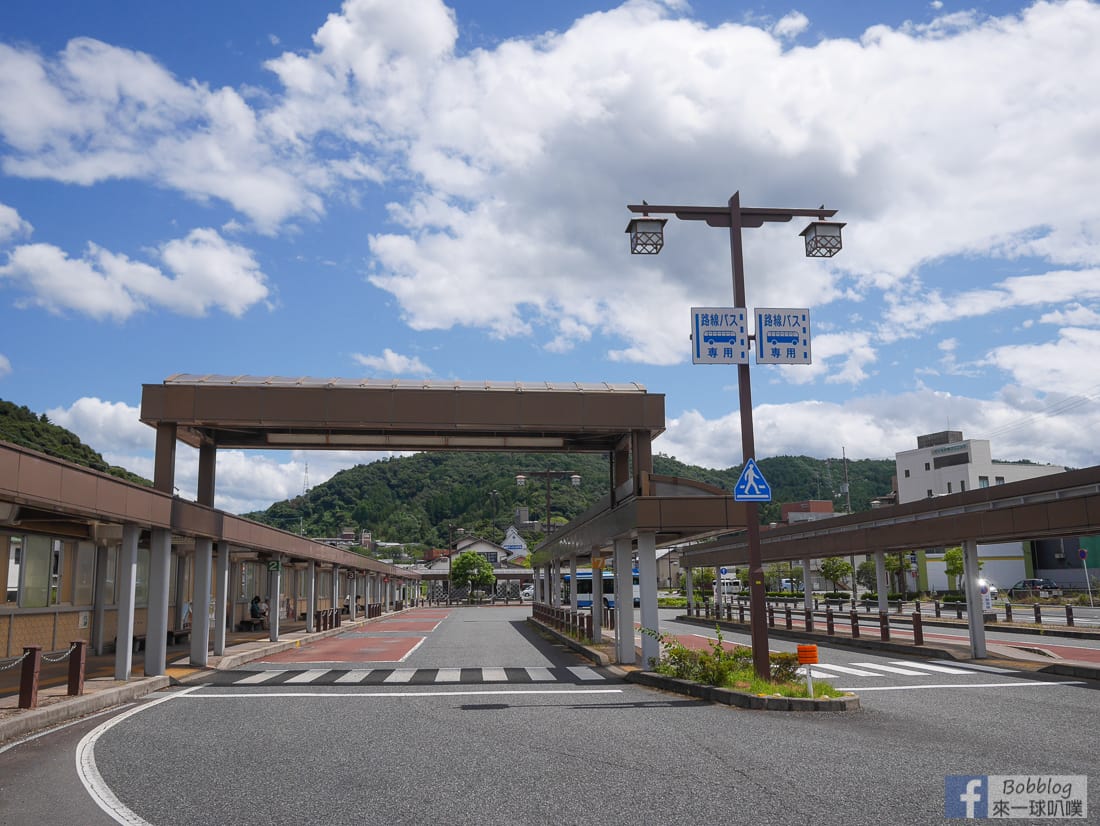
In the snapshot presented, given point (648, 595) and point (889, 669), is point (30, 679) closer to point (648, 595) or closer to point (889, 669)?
point (648, 595)

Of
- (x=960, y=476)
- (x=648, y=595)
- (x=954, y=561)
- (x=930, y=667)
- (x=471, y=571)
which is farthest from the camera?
(x=471, y=571)

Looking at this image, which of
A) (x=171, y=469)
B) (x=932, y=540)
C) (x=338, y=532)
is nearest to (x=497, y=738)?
(x=171, y=469)

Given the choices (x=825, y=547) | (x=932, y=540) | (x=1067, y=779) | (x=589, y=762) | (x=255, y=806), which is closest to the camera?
(x=255, y=806)

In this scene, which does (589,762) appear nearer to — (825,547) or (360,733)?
(360,733)

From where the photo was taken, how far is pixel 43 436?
62.4 m

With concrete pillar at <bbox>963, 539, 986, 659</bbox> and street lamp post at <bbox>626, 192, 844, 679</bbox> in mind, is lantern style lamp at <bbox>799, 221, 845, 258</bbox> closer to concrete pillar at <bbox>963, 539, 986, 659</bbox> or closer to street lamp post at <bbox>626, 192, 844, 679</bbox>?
street lamp post at <bbox>626, 192, 844, 679</bbox>

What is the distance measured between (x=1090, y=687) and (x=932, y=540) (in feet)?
28.5

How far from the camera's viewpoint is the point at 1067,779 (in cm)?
865

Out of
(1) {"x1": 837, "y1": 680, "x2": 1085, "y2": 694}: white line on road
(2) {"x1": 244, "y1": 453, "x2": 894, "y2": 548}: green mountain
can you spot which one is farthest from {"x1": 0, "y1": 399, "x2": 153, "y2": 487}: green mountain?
(2) {"x1": 244, "y1": 453, "x2": 894, "y2": 548}: green mountain

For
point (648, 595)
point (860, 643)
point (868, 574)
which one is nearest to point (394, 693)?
point (648, 595)

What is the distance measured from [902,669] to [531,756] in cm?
1406

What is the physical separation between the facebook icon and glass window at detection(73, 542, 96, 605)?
22422mm

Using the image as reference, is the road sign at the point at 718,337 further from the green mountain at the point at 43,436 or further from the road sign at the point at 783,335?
the green mountain at the point at 43,436

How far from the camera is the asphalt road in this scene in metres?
7.69
